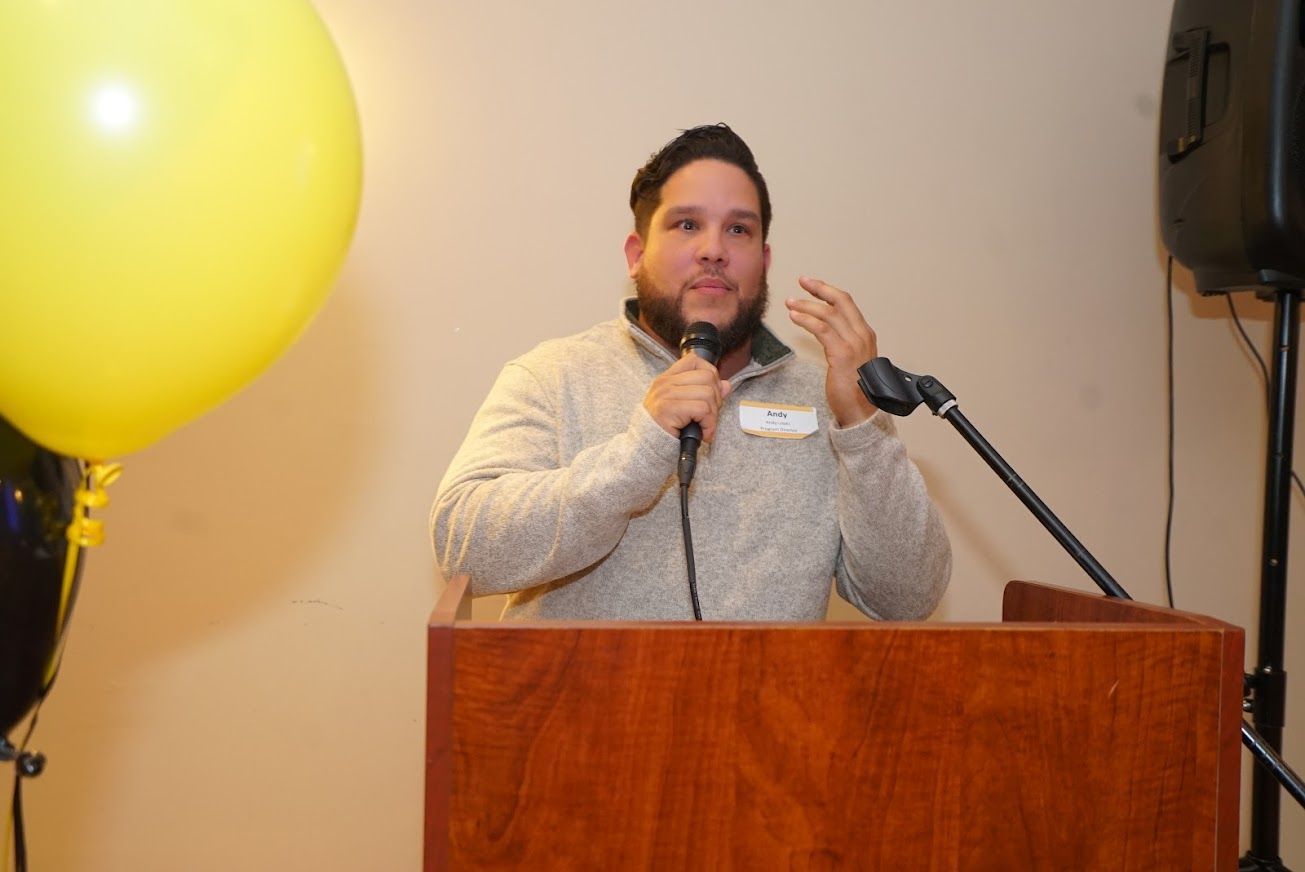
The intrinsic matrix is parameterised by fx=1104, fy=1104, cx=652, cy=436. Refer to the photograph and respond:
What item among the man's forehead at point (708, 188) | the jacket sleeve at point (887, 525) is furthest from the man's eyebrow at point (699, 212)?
the jacket sleeve at point (887, 525)

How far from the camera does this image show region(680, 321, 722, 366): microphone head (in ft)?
5.30

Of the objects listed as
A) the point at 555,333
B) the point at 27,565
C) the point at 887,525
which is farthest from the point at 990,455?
the point at 555,333

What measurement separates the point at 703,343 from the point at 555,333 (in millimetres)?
719

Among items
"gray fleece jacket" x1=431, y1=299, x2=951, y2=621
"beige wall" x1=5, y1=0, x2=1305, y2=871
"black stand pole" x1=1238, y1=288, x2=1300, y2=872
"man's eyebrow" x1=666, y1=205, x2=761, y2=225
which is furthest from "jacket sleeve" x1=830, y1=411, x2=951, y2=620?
"black stand pole" x1=1238, y1=288, x2=1300, y2=872

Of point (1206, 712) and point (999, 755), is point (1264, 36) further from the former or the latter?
point (999, 755)


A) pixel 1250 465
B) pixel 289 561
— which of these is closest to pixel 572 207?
pixel 289 561

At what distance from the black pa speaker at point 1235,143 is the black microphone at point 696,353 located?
44.3 inches

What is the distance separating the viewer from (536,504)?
59.4 inches

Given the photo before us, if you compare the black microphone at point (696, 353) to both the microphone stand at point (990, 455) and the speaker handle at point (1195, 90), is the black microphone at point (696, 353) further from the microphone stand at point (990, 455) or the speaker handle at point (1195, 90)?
the speaker handle at point (1195, 90)

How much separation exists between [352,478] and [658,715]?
1384mm

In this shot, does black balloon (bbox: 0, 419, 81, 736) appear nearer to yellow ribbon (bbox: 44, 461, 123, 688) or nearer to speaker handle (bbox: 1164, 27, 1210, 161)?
yellow ribbon (bbox: 44, 461, 123, 688)

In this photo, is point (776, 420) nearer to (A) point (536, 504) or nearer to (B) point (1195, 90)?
(A) point (536, 504)

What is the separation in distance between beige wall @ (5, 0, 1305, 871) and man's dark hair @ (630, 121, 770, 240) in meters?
0.32

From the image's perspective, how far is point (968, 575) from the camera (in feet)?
8.05
